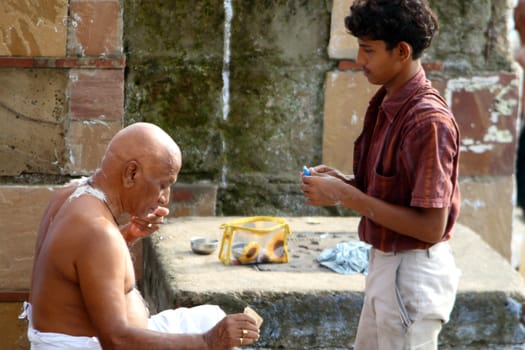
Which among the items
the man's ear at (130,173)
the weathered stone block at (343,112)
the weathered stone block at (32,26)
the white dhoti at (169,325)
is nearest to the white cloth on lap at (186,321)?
the white dhoti at (169,325)

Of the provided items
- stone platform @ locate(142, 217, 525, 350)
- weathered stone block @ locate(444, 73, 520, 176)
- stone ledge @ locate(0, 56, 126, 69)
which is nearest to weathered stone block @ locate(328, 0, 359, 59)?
weathered stone block @ locate(444, 73, 520, 176)

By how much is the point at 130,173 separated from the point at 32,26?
198 cm

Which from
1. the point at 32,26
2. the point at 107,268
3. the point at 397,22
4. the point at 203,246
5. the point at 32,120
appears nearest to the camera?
the point at 107,268

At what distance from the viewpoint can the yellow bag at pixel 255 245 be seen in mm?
A: 4520

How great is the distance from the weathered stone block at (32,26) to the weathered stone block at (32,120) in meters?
0.12

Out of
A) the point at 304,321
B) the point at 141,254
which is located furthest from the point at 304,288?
the point at 141,254

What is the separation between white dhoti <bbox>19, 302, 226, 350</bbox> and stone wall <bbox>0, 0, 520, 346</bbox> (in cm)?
176

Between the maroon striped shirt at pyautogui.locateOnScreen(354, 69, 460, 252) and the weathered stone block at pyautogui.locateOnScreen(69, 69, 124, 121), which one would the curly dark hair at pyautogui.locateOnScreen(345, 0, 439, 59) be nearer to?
the maroon striped shirt at pyautogui.locateOnScreen(354, 69, 460, 252)

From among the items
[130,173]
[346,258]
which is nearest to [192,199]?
[346,258]

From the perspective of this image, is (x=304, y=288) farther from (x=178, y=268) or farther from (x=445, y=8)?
(x=445, y=8)

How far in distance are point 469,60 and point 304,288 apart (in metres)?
1.98

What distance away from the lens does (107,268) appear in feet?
9.77

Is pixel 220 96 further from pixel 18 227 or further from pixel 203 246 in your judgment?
pixel 18 227

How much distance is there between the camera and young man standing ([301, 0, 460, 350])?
3.26 metres
